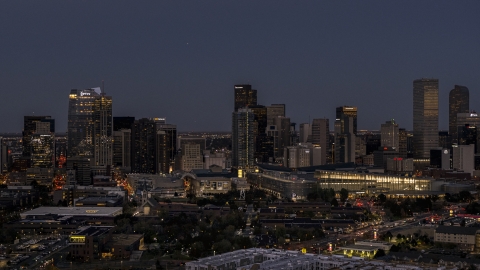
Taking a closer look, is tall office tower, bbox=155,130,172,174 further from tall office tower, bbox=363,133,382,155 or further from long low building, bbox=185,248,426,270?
long low building, bbox=185,248,426,270

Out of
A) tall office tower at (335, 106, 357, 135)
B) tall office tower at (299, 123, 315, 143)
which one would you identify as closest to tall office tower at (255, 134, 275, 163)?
tall office tower at (299, 123, 315, 143)

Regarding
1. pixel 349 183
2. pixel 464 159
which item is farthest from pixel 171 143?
pixel 349 183

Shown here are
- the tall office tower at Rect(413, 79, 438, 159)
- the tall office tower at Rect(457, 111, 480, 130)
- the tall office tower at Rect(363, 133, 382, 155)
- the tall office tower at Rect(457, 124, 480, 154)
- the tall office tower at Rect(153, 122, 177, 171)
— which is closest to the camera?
the tall office tower at Rect(153, 122, 177, 171)

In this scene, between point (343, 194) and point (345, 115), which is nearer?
point (343, 194)

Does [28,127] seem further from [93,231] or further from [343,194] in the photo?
[93,231]

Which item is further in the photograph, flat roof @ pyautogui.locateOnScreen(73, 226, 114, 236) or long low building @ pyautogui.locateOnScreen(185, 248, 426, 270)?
flat roof @ pyautogui.locateOnScreen(73, 226, 114, 236)

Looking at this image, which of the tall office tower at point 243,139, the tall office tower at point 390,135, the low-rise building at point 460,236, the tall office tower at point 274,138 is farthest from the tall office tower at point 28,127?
the low-rise building at point 460,236

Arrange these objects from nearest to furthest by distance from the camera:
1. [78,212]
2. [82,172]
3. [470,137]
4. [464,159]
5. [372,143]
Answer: [78,212], [82,172], [464,159], [470,137], [372,143]
